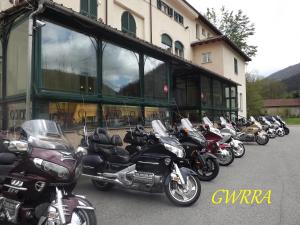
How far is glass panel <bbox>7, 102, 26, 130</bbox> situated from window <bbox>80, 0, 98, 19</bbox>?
5.03 meters

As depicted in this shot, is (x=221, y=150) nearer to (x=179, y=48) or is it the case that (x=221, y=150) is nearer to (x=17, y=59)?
(x=17, y=59)

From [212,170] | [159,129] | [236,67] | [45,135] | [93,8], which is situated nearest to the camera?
[45,135]

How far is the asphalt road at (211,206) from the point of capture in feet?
13.5

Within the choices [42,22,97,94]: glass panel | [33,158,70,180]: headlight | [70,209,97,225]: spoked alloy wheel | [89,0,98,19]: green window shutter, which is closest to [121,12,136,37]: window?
[89,0,98,19]: green window shutter

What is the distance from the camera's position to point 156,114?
11.3 m

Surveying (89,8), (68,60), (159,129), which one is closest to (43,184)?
(159,129)

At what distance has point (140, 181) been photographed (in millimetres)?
4961

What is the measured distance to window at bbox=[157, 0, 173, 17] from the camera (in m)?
17.5

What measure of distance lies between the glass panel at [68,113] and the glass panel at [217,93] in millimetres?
11420

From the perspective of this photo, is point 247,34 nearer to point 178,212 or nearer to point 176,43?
point 176,43

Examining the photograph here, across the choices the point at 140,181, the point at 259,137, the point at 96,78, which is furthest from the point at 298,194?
the point at 259,137

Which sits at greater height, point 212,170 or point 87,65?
Result: point 87,65

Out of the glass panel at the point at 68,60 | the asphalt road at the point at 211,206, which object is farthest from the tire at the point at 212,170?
the glass panel at the point at 68,60

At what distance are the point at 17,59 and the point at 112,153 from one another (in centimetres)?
384
